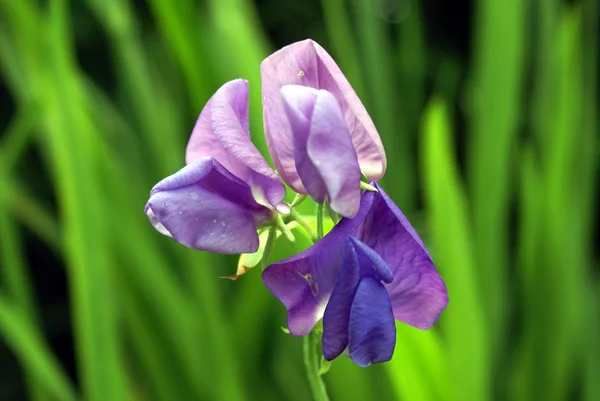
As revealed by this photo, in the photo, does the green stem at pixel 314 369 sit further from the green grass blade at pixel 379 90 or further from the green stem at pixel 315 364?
the green grass blade at pixel 379 90

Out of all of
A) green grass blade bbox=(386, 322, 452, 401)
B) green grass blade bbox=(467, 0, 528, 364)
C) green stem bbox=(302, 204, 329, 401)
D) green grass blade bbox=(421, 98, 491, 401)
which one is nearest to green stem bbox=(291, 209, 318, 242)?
green stem bbox=(302, 204, 329, 401)

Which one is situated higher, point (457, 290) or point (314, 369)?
point (314, 369)

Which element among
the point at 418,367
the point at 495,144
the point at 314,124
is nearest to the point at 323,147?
the point at 314,124

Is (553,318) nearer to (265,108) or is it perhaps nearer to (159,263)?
(159,263)

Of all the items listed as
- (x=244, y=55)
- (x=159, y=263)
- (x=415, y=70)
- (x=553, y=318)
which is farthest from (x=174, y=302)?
(x=415, y=70)

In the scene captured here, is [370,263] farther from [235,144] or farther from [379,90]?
[379,90]

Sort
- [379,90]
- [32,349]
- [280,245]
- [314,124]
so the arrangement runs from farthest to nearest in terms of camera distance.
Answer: [379,90]
[32,349]
[280,245]
[314,124]
